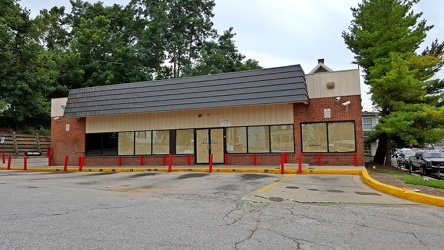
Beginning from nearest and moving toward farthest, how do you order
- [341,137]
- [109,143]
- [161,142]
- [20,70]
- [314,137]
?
[341,137], [314,137], [161,142], [109,143], [20,70]

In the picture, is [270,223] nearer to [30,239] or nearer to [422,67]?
[30,239]

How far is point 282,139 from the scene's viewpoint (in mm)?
17938

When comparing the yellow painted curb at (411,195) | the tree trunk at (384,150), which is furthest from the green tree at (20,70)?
the yellow painted curb at (411,195)

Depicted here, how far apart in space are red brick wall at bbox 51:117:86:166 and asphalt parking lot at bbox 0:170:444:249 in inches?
509

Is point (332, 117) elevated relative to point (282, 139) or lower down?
elevated

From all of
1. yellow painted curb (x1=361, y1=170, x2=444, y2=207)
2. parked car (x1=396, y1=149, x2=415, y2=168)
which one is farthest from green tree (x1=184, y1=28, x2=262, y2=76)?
yellow painted curb (x1=361, y1=170, x2=444, y2=207)

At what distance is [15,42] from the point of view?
111ft

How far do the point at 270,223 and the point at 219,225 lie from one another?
3.14 ft

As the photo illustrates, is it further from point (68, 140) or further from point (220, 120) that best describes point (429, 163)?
Result: point (68, 140)

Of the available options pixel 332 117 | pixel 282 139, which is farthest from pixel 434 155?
pixel 282 139

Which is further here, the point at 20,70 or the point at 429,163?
the point at 20,70

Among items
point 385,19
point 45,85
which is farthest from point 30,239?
point 45,85

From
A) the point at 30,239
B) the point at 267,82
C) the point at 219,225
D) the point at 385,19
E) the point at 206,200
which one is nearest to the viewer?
the point at 30,239

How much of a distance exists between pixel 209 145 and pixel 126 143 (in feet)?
A: 19.4
